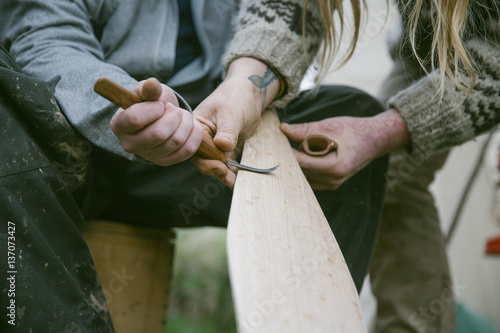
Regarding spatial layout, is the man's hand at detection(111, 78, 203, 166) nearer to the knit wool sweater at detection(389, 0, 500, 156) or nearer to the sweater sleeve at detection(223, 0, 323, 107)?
the sweater sleeve at detection(223, 0, 323, 107)

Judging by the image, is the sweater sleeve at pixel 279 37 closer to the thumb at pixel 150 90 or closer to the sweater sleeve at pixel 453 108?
the sweater sleeve at pixel 453 108

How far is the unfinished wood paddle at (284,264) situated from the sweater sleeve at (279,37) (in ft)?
0.85

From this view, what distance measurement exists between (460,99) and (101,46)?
0.61 meters

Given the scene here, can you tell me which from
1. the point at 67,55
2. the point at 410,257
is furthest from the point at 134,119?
the point at 410,257

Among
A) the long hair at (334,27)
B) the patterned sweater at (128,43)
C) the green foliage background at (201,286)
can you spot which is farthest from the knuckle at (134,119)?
the green foliage background at (201,286)

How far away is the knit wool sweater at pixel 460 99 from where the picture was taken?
711 mm

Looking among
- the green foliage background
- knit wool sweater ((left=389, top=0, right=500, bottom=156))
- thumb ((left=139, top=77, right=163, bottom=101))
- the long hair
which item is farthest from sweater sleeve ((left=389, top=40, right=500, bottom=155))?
the green foliage background

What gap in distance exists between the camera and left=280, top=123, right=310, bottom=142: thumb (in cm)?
70

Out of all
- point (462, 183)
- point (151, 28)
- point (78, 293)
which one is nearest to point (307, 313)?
point (78, 293)

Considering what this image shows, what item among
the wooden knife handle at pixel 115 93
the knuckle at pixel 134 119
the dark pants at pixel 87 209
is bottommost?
the dark pants at pixel 87 209

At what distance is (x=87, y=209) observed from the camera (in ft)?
2.19

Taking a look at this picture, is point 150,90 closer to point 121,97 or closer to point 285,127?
point 121,97

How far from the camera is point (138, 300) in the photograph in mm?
724

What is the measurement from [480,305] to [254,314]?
6.87 feet
